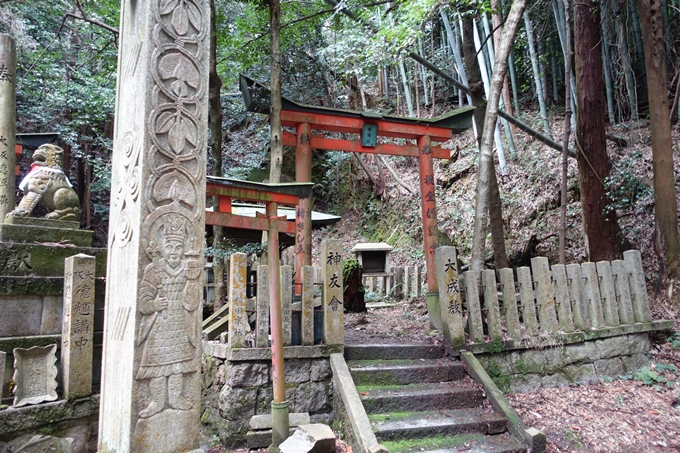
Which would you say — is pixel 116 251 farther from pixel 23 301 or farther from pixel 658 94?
pixel 658 94

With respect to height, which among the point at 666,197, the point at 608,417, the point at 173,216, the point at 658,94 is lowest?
the point at 608,417

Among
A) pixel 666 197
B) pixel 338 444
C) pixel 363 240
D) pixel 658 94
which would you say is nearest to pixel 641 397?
pixel 666 197

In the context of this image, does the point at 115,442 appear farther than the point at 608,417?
No

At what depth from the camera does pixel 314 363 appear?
16.2 feet

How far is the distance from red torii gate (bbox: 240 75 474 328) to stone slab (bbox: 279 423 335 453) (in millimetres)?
2547

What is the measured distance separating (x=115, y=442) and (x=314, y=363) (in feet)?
7.94

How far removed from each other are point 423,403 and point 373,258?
19.4 feet

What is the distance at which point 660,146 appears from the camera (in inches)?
285

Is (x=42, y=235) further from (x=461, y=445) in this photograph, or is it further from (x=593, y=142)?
(x=593, y=142)

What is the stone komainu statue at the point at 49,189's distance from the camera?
5.22 metres

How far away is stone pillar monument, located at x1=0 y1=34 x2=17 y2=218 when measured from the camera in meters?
6.39

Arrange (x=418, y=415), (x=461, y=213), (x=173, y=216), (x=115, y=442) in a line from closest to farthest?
(x=115, y=442)
(x=173, y=216)
(x=418, y=415)
(x=461, y=213)

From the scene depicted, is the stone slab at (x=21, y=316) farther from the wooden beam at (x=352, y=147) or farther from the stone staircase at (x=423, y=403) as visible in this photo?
the wooden beam at (x=352, y=147)

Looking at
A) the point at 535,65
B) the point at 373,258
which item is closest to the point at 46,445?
the point at 373,258
